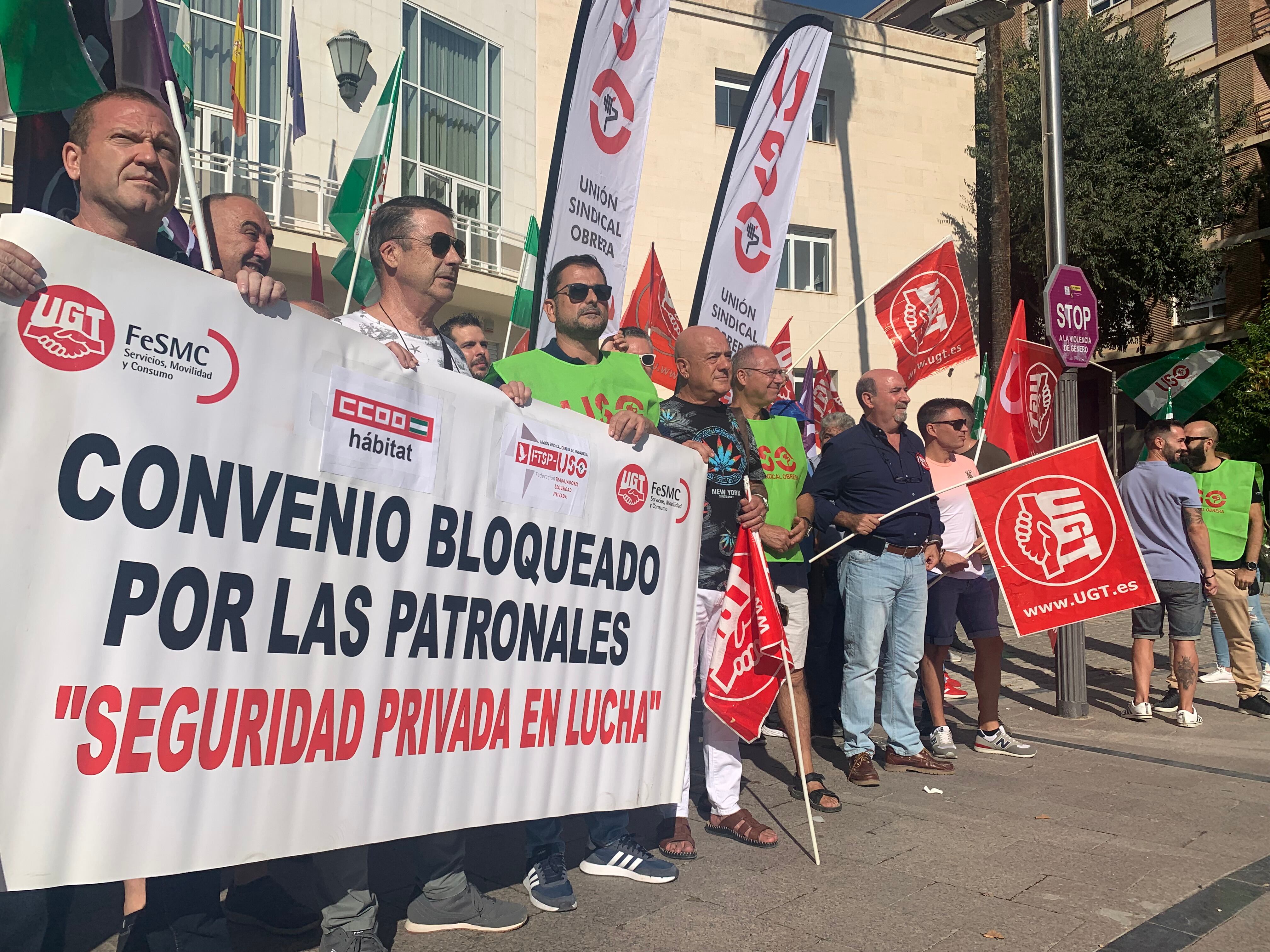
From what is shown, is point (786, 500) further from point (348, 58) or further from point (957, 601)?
point (348, 58)

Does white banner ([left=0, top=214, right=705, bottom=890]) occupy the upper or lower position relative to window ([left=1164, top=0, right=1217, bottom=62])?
lower

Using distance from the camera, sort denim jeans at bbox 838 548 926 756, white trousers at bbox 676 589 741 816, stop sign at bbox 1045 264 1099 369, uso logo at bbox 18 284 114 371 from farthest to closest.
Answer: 1. stop sign at bbox 1045 264 1099 369
2. denim jeans at bbox 838 548 926 756
3. white trousers at bbox 676 589 741 816
4. uso logo at bbox 18 284 114 371

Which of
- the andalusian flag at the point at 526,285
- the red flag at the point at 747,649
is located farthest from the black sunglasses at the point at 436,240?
the andalusian flag at the point at 526,285

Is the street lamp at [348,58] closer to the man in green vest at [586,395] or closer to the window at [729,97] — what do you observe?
the window at [729,97]

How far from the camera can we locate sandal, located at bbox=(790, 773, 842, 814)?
4.82m

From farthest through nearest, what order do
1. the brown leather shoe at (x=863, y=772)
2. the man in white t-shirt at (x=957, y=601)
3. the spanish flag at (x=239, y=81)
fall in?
the spanish flag at (x=239, y=81), the man in white t-shirt at (x=957, y=601), the brown leather shoe at (x=863, y=772)

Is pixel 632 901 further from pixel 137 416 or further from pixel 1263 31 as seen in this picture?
pixel 1263 31

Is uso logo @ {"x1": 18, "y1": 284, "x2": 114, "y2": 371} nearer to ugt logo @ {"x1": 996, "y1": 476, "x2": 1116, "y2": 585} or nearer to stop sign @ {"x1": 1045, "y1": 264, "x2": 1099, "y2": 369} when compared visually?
ugt logo @ {"x1": 996, "y1": 476, "x2": 1116, "y2": 585}

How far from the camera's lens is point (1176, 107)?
24.7 meters

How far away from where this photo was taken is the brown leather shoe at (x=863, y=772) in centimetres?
532

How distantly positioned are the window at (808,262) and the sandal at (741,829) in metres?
18.0

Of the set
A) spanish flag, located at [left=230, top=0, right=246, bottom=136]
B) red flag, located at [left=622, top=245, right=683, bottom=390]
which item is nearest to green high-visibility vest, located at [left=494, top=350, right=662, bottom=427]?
red flag, located at [left=622, top=245, right=683, bottom=390]

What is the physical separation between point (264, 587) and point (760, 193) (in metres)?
6.03

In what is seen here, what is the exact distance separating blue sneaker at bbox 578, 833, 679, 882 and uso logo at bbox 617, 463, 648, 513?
1.29 meters
